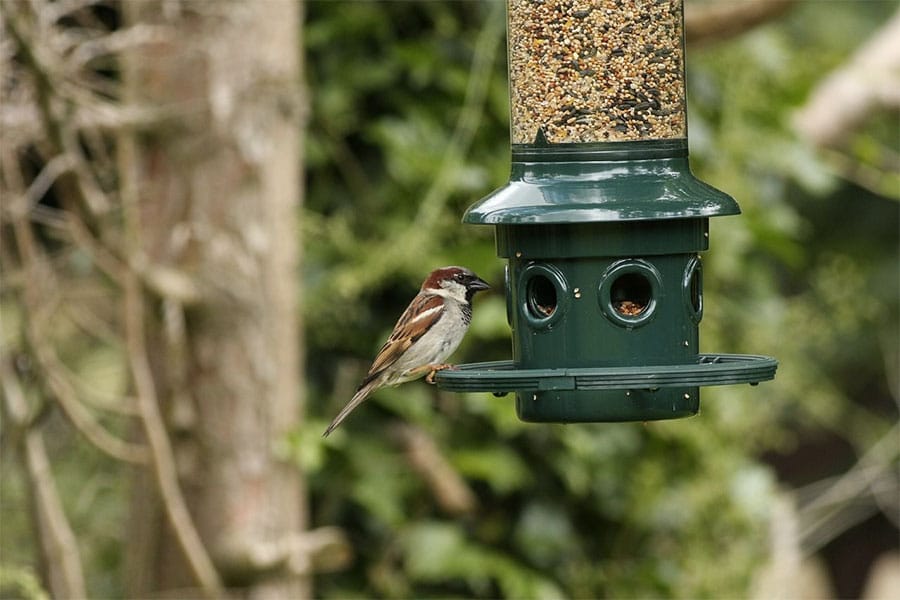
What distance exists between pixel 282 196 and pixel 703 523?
2.37 meters

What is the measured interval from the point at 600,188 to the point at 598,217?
116 mm

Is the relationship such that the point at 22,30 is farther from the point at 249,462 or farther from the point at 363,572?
the point at 363,572

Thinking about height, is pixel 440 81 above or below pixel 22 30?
below

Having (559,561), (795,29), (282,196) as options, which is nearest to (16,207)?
(282,196)

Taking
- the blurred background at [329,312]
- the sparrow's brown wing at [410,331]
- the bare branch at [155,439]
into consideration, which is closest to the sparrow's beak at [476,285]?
the sparrow's brown wing at [410,331]

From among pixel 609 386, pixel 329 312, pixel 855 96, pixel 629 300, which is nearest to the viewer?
pixel 609 386

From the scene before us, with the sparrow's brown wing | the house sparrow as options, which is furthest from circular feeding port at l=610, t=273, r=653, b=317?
the sparrow's brown wing

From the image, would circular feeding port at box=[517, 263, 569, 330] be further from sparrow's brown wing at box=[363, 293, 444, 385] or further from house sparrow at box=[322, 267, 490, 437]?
sparrow's brown wing at box=[363, 293, 444, 385]

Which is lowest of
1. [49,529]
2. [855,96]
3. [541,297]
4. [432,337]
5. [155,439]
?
[49,529]

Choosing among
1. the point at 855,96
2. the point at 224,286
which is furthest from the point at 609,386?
the point at 855,96

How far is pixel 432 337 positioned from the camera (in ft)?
15.8

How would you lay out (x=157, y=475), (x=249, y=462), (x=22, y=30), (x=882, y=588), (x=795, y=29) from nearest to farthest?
(x=22, y=30)
(x=157, y=475)
(x=249, y=462)
(x=795, y=29)
(x=882, y=588)

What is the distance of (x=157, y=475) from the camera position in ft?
16.9

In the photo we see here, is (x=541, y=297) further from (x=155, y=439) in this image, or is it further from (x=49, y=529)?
(x=49, y=529)
